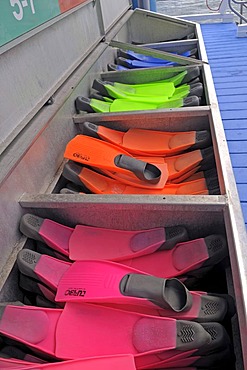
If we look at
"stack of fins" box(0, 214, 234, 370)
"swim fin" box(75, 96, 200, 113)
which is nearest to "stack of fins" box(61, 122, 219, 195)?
"swim fin" box(75, 96, 200, 113)

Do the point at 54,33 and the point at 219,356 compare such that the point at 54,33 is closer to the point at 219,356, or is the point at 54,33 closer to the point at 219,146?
the point at 219,146

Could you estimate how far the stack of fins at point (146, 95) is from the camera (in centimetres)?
152

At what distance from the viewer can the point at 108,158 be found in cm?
121

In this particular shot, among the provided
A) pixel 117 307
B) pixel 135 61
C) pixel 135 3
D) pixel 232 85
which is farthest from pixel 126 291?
pixel 135 3

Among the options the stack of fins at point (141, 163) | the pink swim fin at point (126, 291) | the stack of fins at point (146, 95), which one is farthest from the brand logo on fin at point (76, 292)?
the stack of fins at point (146, 95)

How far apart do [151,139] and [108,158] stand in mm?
291

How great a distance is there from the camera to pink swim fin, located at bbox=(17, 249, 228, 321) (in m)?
0.73

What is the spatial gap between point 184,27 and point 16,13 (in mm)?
2344

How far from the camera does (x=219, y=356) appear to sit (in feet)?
2.28

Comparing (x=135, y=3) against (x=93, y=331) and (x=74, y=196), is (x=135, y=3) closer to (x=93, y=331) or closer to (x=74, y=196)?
(x=74, y=196)

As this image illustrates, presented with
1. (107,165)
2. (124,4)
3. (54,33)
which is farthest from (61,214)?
(124,4)

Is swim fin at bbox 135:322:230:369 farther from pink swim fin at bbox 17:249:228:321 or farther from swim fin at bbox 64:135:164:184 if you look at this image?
swim fin at bbox 64:135:164:184

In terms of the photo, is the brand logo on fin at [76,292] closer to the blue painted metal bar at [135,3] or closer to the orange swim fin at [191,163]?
the orange swim fin at [191,163]

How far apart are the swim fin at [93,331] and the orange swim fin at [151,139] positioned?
0.76m
